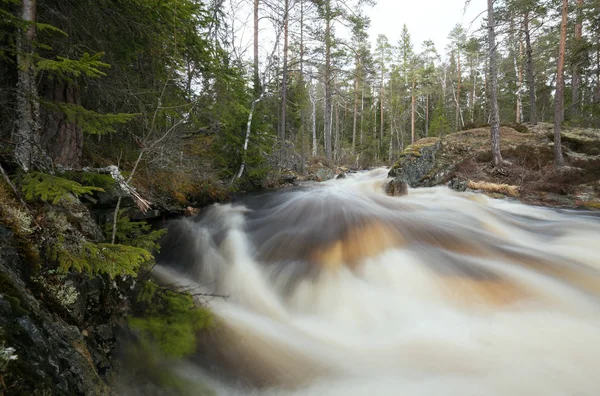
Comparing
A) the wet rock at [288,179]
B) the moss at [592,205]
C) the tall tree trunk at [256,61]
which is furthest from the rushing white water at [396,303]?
the tall tree trunk at [256,61]

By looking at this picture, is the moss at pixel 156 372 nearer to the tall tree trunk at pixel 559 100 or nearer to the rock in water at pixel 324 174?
the tall tree trunk at pixel 559 100

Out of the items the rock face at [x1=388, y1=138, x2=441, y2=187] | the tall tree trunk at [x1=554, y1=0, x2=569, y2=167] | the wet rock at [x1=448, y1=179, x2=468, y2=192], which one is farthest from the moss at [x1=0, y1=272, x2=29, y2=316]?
the tall tree trunk at [x1=554, y1=0, x2=569, y2=167]

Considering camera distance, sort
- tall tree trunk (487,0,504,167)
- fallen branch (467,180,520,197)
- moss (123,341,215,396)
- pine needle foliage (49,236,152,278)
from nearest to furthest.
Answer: pine needle foliage (49,236,152,278)
moss (123,341,215,396)
fallen branch (467,180,520,197)
tall tree trunk (487,0,504,167)

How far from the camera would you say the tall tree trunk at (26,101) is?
234 centimetres

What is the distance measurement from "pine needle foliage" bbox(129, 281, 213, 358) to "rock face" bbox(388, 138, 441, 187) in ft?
34.7

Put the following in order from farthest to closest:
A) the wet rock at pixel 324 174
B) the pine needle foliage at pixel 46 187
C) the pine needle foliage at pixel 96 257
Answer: the wet rock at pixel 324 174
the pine needle foliage at pixel 46 187
the pine needle foliage at pixel 96 257

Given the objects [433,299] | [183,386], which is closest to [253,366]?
[183,386]

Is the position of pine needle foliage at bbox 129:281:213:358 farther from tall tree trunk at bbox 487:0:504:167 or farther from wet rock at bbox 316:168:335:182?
wet rock at bbox 316:168:335:182

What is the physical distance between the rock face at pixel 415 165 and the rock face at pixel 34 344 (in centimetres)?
1168

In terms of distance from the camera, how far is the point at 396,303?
11.3 feet

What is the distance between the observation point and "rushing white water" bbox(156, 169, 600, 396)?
2367mm

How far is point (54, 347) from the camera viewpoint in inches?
56.6

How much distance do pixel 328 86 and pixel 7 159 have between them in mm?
18178

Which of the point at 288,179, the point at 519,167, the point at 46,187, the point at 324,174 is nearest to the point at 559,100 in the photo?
the point at 519,167
